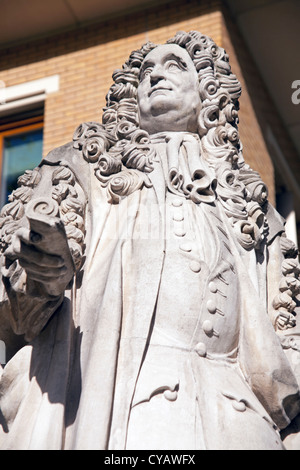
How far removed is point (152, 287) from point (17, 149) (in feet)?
16.1

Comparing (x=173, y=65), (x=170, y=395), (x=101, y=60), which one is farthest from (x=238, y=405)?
(x=101, y=60)

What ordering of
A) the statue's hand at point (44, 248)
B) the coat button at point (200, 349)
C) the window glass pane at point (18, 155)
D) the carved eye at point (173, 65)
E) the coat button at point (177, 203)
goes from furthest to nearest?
the window glass pane at point (18, 155), the carved eye at point (173, 65), the coat button at point (177, 203), the coat button at point (200, 349), the statue's hand at point (44, 248)

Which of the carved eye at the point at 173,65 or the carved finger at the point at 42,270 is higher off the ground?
the carved eye at the point at 173,65

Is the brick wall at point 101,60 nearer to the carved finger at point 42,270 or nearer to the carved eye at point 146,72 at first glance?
the carved eye at point 146,72

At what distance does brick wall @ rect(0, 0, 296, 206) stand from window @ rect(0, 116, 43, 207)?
26 centimetres

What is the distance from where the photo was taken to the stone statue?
4.38 meters

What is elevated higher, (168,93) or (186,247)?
(168,93)

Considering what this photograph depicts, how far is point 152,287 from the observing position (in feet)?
15.7

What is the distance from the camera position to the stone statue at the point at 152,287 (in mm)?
4375

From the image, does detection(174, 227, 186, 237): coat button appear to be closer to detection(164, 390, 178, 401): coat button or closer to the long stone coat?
the long stone coat

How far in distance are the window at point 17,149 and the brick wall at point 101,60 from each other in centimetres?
26

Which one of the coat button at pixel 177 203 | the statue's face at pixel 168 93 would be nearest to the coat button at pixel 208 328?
the coat button at pixel 177 203

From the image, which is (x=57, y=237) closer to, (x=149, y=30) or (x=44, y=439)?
(x=44, y=439)

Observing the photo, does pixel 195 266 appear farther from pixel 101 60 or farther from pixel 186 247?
pixel 101 60
